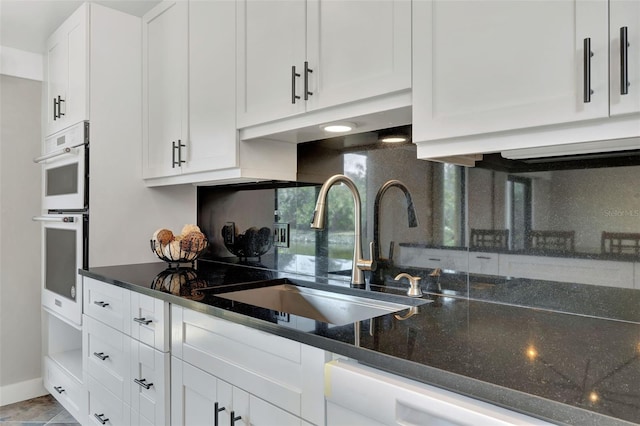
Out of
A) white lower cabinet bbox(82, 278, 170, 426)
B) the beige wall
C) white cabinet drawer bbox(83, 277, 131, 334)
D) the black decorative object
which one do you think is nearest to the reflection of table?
the black decorative object

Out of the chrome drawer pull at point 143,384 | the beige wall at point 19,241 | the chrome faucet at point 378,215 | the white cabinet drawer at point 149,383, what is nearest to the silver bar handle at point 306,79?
the chrome faucet at point 378,215

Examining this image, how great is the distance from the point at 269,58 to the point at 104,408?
71.6 inches

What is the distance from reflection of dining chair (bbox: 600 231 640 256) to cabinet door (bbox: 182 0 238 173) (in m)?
1.35

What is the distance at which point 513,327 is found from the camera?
3.58 ft

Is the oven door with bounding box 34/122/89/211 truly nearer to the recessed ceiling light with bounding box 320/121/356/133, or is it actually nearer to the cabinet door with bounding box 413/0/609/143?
the recessed ceiling light with bounding box 320/121/356/133

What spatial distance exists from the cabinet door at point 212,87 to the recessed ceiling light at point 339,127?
438mm

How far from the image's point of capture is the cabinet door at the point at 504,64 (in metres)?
0.92

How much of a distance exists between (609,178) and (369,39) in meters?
0.78

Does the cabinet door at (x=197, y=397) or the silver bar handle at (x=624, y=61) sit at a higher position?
the silver bar handle at (x=624, y=61)

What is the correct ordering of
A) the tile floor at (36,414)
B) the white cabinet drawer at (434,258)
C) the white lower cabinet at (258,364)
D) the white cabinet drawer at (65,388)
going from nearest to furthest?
1. the white lower cabinet at (258,364)
2. the white cabinet drawer at (434,258)
3. the white cabinet drawer at (65,388)
4. the tile floor at (36,414)

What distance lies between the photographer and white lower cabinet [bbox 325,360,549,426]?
2.45 ft

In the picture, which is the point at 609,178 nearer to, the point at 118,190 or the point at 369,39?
the point at 369,39

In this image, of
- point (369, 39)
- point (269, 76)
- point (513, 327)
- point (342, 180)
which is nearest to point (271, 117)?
point (269, 76)

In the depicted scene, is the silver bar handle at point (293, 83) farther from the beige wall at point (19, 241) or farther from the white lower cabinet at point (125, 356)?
the beige wall at point (19, 241)
